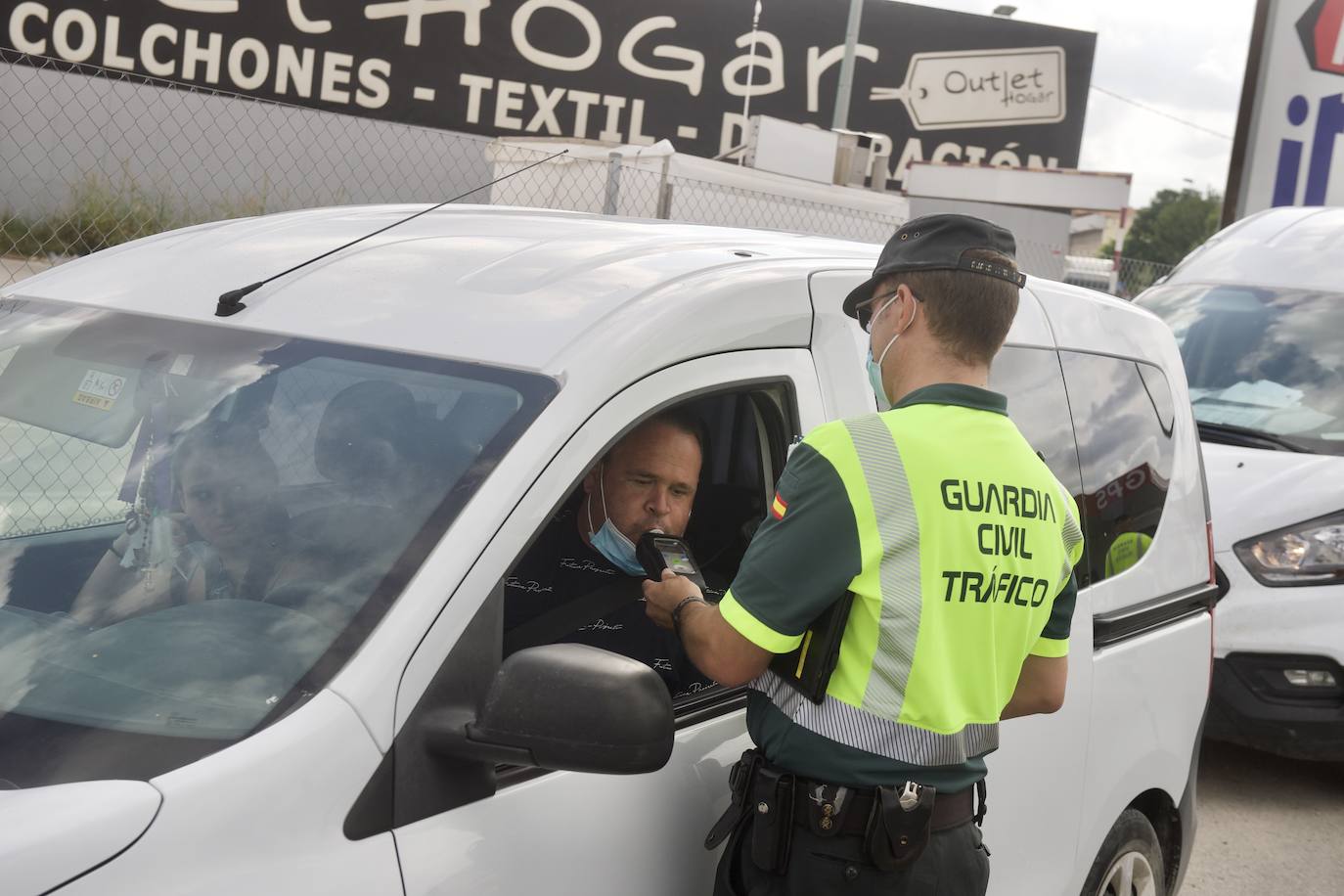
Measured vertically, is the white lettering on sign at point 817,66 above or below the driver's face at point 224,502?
above

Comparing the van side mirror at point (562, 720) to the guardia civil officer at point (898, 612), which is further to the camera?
the guardia civil officer at point (898, 612)

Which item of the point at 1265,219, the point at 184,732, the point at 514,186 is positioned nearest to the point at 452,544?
the point at 184,732

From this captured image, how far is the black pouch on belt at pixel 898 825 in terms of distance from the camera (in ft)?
6.88

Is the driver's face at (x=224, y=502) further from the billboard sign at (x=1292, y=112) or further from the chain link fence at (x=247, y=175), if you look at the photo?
the billboard sign at (x=1292, y=112)

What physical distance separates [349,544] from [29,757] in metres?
0.49

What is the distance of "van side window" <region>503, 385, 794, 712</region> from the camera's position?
2.55 m

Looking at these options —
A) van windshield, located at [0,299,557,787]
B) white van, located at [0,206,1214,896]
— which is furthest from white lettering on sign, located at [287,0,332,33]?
van windshield, located at [0,299,557,787]

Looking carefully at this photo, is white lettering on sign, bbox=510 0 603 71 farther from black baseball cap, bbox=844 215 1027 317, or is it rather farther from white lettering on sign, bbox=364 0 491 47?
black baseball cap, bbox=844 215 1027 317

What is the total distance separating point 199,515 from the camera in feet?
6.93

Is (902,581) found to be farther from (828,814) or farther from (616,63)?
(616,63)

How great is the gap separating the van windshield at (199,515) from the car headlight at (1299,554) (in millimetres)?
4735

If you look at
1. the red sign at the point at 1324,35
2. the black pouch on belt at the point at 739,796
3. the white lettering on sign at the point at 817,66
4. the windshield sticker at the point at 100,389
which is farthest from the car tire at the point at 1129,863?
the white lettering on sign at the point at 817,66

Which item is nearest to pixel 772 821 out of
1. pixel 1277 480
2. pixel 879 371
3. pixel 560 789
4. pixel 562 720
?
pixel 560 789

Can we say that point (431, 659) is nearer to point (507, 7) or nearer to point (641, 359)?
point (641, 359)
